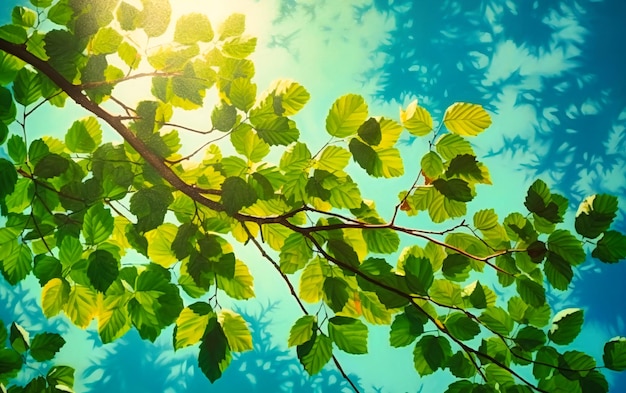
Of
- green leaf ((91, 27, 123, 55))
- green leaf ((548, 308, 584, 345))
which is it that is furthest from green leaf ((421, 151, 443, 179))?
green leaf ((91, 27, 123, 55))

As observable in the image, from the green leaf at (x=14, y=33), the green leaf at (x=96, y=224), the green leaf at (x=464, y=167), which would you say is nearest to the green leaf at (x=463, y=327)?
the green leaf at (x=464, y=167)

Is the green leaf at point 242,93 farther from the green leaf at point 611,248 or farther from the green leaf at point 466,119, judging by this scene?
the green leaf at point 611,248

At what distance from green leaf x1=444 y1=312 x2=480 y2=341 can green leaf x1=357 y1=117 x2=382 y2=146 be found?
0.54 meters

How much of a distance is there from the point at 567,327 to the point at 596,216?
35cm

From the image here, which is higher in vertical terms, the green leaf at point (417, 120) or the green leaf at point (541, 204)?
the green leaf at point (417, 120)

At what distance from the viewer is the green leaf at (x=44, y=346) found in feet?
4.37

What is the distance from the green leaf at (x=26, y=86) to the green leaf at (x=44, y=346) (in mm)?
712

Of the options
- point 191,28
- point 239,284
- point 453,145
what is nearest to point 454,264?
point 453,145

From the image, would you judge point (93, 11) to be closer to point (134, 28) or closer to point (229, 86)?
point (134, 28)

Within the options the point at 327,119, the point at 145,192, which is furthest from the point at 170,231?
the point at 327,119

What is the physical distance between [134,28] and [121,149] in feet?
1.16

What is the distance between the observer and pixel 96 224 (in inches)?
44.8

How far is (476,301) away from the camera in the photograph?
1257mm

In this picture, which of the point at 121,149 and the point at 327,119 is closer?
the point at 327,119
